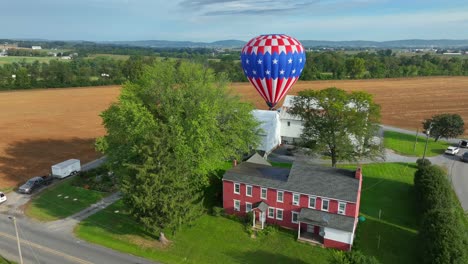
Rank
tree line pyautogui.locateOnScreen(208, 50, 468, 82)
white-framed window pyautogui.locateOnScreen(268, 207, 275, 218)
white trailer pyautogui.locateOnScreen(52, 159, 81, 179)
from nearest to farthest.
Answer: white-framed window pyautogui.locateOnScreen(268, 207, 275, 218)
white trailer pyautogui.locateOnScreen(52, 159, 81, 179)
tree line pyautogui.locateOnScreen(208, 50, 468, 82)

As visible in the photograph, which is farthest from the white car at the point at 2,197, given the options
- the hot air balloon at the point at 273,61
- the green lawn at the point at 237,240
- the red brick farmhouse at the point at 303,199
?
the hot air balloon at the point at 273,61

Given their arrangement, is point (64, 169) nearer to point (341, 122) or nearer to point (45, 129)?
point (45, 129)

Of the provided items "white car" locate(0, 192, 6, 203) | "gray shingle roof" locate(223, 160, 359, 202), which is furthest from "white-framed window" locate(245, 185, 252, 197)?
"white car" locate(0, 192, 6, 203)

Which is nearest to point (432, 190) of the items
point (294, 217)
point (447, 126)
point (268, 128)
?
point (294, 217)

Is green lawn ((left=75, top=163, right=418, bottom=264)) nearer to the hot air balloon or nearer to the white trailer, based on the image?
the white trailer

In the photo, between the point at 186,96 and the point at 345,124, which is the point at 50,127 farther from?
the point at 345,124

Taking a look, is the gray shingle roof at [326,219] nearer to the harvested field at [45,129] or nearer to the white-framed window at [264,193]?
the white-framed window at [264,193]
